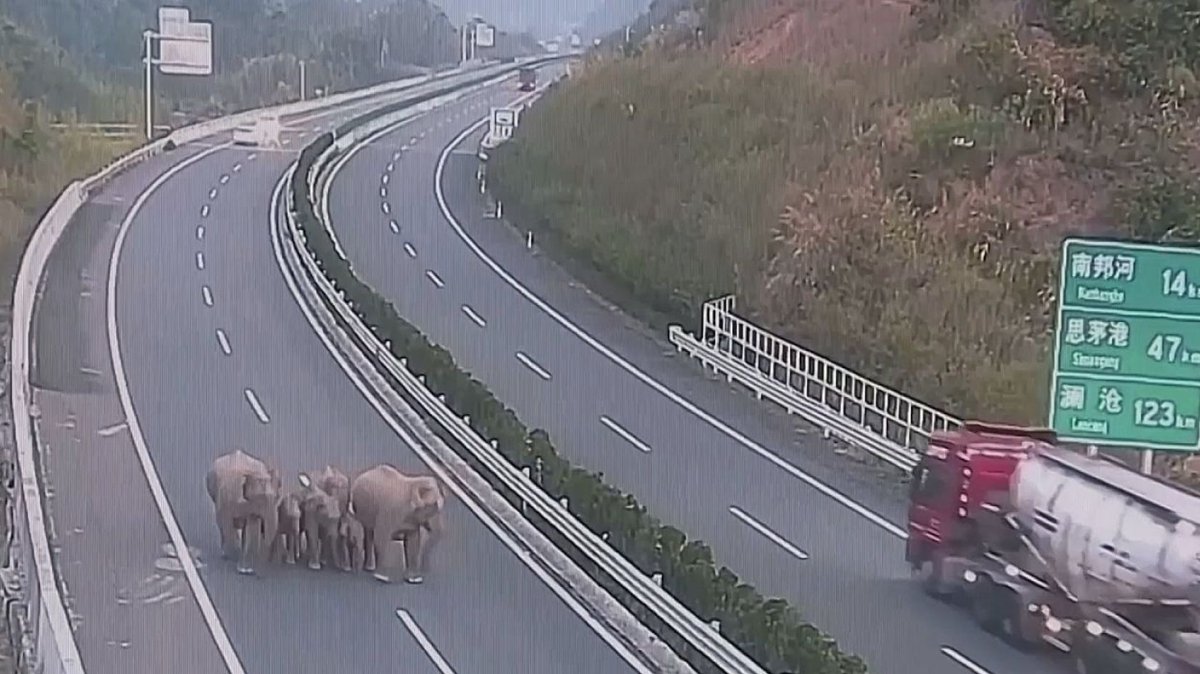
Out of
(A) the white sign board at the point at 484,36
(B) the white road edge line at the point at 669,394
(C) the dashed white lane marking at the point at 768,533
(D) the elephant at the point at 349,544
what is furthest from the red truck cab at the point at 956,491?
(A) the white sign board at the point at 484,36

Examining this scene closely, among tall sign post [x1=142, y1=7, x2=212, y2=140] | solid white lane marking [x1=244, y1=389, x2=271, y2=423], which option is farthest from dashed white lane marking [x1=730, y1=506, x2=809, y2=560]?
tall sign post [x1=142, y1=7, x2=212, y2=140]

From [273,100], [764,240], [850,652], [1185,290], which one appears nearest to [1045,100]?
[764,240]

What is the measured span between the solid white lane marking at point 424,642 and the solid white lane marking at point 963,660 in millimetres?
4483

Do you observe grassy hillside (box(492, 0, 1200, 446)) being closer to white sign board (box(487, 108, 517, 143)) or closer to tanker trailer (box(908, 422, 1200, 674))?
tanker trailer (box(908, 422, 1200, 674))

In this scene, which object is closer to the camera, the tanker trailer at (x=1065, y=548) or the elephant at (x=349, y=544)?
the tanker trailer at (x=1065, y=548)

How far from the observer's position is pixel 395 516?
53.5ft

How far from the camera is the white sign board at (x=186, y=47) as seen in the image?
165ft

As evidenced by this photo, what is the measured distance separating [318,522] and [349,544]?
0.35 metres

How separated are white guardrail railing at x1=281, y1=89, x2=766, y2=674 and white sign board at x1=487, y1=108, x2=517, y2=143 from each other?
66.7 feet

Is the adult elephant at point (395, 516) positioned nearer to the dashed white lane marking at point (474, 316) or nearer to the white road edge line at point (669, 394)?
the white road edge line at point (669, 394)

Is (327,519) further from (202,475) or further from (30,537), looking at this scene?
(202,475)

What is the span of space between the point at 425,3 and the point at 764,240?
4718cm

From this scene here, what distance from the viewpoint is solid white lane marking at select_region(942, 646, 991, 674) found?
1520cm

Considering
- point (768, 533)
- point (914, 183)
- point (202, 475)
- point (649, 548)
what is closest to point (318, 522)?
point (649, 548)
